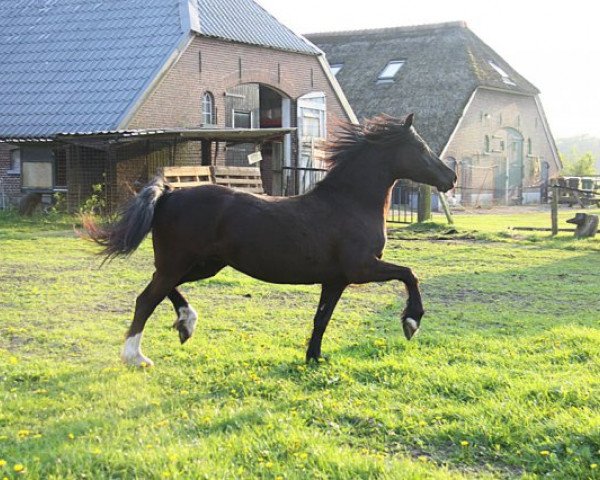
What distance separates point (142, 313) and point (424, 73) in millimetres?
36610

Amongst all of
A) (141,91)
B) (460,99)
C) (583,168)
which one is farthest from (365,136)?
(583,168)

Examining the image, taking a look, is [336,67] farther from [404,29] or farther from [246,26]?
[246,26]

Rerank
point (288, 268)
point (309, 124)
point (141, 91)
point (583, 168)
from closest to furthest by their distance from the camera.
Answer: point (288, 268)
point (141, 91)
point (309, 124)
point (583, 168)

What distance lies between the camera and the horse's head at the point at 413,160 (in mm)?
7020

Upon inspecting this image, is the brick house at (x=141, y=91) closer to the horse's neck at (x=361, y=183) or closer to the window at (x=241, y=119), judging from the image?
the window at (x=241, y=119)

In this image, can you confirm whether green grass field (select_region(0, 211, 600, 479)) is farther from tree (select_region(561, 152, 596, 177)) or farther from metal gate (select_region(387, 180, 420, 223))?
tree (select_region(561, 152, 596, 177))

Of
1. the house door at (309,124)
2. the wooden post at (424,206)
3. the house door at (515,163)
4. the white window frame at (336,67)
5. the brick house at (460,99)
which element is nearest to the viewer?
the wooden post at (424,206)

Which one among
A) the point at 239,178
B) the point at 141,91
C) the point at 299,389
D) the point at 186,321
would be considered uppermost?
the point at 141,91

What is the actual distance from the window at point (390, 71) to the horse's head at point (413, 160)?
1406 inches

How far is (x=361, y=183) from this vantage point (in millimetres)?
6824

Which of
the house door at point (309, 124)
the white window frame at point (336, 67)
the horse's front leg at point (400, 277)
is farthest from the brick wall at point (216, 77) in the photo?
the horse's front leg at point (400, 277)

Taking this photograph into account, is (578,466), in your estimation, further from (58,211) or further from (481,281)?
(58,211)

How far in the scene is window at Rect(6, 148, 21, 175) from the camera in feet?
84.5

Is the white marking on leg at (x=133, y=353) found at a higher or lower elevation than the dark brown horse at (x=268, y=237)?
lower
